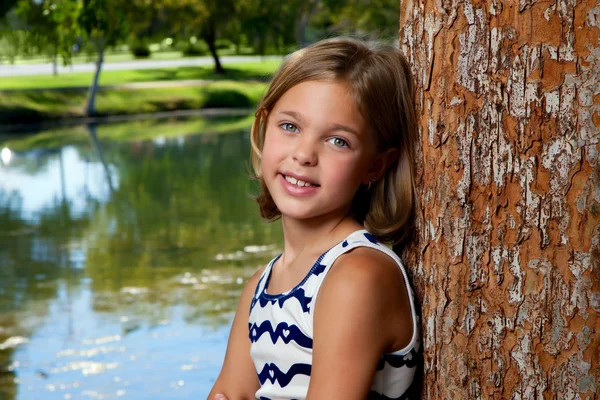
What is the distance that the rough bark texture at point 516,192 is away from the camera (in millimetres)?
1443

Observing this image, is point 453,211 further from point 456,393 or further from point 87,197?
point 87,197

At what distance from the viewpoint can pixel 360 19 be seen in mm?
36406

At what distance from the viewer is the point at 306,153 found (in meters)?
1.69

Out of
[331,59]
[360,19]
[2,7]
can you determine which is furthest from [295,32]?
[331,59]

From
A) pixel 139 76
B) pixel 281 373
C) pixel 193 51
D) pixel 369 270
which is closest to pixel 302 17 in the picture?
pixel 139 76

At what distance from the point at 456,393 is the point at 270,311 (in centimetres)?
38

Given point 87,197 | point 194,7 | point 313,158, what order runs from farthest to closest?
1. point 194,7
2. point 87,197
3. point 313,158

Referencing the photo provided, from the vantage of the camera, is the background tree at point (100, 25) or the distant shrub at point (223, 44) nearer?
the background tree at point (100, 25)

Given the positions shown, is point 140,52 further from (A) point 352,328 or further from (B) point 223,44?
(A) point 352,328

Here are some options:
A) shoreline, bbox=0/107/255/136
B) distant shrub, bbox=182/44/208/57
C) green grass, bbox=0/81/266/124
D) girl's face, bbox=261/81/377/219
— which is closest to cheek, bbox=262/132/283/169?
girl's face, bbox=261/81/377/219

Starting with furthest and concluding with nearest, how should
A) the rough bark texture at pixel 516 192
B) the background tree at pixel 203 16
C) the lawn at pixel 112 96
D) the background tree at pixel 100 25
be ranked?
the background tree at pixel 203 16
the lawn at pixel 112 96
the background tree at pixel 100 25
the rough bark texture at pixel 516 192

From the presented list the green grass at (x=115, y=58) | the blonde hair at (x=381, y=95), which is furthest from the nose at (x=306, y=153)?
the green grass at (x=115, y=58)

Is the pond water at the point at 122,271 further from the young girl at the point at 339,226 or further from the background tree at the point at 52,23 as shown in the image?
the background tree at the point at 52,23

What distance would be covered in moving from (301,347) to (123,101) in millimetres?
23265
